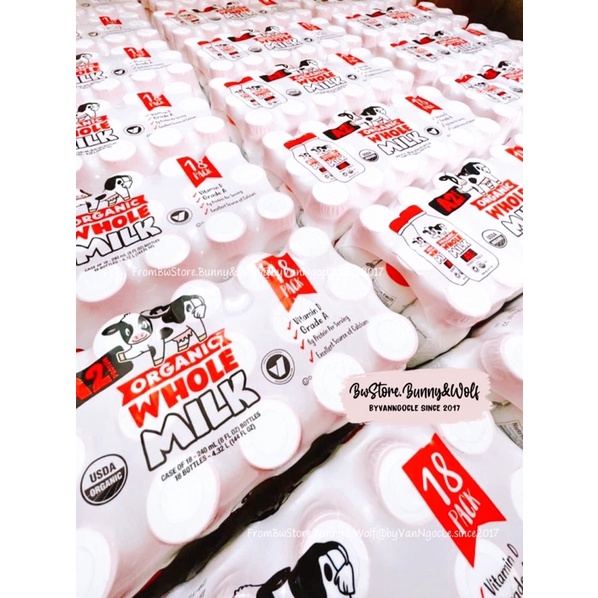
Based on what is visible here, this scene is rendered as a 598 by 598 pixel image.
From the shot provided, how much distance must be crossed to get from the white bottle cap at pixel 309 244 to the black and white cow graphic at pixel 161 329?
0.15 metres

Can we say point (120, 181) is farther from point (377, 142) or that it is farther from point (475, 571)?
point (475, 571)

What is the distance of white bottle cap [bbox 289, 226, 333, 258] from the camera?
57 centimetres

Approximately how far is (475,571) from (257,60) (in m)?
1.10

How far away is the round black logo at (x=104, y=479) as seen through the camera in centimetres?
38

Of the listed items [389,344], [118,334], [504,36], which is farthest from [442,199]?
[504,36]

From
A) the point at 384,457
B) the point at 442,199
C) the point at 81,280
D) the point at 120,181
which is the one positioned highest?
the point at 120,181

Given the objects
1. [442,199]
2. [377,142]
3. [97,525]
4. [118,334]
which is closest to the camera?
[97,525]

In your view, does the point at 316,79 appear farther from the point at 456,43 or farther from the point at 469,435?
the point at 469,435

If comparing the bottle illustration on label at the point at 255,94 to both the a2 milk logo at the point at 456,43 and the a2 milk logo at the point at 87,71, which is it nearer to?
the a2 milk logo at the point at 87,71

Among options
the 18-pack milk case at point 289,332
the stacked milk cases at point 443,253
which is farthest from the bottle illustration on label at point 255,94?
the stacked milk cases at point 443,253

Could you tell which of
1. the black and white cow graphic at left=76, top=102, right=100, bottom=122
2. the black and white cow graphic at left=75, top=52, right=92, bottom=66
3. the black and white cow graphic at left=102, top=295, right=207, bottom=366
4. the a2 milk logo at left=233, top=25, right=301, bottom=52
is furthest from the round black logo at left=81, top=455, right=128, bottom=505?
the a2 milk logo at left=233, top=25, right=301, bottom=52

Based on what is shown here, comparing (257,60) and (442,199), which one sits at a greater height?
(257,60)

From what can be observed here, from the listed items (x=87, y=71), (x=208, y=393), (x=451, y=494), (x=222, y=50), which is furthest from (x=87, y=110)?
(x=451, y=494)

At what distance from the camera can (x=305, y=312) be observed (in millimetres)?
517
